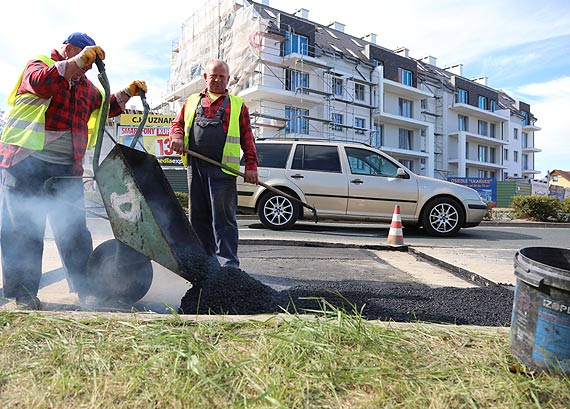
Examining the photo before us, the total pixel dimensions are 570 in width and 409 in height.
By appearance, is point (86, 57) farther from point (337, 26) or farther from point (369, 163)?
point (337, 26)

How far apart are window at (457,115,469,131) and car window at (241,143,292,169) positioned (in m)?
38.8

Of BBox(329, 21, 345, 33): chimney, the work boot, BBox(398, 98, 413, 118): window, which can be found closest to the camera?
the work boot

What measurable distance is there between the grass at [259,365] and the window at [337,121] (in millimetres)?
29032

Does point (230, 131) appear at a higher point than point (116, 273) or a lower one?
higher

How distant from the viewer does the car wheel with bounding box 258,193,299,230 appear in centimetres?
802

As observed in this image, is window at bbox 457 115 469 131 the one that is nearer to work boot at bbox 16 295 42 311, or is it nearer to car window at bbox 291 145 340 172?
car window at bbox 291 145 340 172

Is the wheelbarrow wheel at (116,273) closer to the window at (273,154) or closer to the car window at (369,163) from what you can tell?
the window at (273,154)

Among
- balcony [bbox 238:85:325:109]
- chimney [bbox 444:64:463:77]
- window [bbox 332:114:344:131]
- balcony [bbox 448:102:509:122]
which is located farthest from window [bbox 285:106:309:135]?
chimney [bbox 444:64:463:77]

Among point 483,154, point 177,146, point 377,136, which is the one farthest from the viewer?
point 483,154

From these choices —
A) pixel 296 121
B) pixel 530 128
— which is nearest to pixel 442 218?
pixel 296 121

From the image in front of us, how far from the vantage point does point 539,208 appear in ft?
42.0

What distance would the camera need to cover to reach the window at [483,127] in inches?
1772

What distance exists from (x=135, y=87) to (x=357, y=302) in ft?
6.68

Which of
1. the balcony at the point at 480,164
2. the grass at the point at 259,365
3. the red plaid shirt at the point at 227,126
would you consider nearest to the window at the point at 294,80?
the balcony at the point at 480,164
